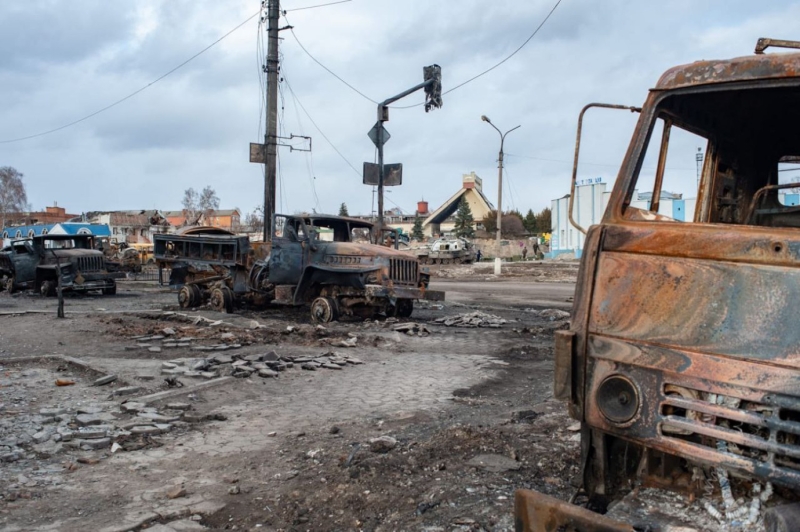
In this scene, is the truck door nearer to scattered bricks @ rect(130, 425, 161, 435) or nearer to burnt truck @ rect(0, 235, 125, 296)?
scattered bricks @ rect(130, 425, 161, 435)

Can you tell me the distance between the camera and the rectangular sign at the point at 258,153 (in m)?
18.4

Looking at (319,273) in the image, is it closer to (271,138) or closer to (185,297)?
(185,297)

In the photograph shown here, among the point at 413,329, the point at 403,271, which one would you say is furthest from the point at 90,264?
the point at 413,329

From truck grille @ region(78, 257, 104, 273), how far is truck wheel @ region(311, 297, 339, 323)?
1053 cm

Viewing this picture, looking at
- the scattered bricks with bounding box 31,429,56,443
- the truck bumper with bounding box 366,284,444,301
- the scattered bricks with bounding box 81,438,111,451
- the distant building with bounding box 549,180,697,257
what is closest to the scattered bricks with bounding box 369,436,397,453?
the scattered bricks with bounding box 81,438,111,451

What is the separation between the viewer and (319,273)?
13.2 metres

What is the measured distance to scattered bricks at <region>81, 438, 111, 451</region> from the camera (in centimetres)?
488

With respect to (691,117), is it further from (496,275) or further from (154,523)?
(496,275)

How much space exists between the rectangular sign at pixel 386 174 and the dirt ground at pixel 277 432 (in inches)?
252

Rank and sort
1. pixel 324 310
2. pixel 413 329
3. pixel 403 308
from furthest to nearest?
pixel 403 308 < pixel 324 310 < pixel 413 329

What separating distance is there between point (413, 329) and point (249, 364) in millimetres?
4211

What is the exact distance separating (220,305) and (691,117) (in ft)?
41.9

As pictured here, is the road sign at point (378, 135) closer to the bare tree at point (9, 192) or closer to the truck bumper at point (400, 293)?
the truck bumper at point (400, 293)

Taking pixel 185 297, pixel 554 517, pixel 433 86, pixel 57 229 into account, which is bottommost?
pixel 185 297
